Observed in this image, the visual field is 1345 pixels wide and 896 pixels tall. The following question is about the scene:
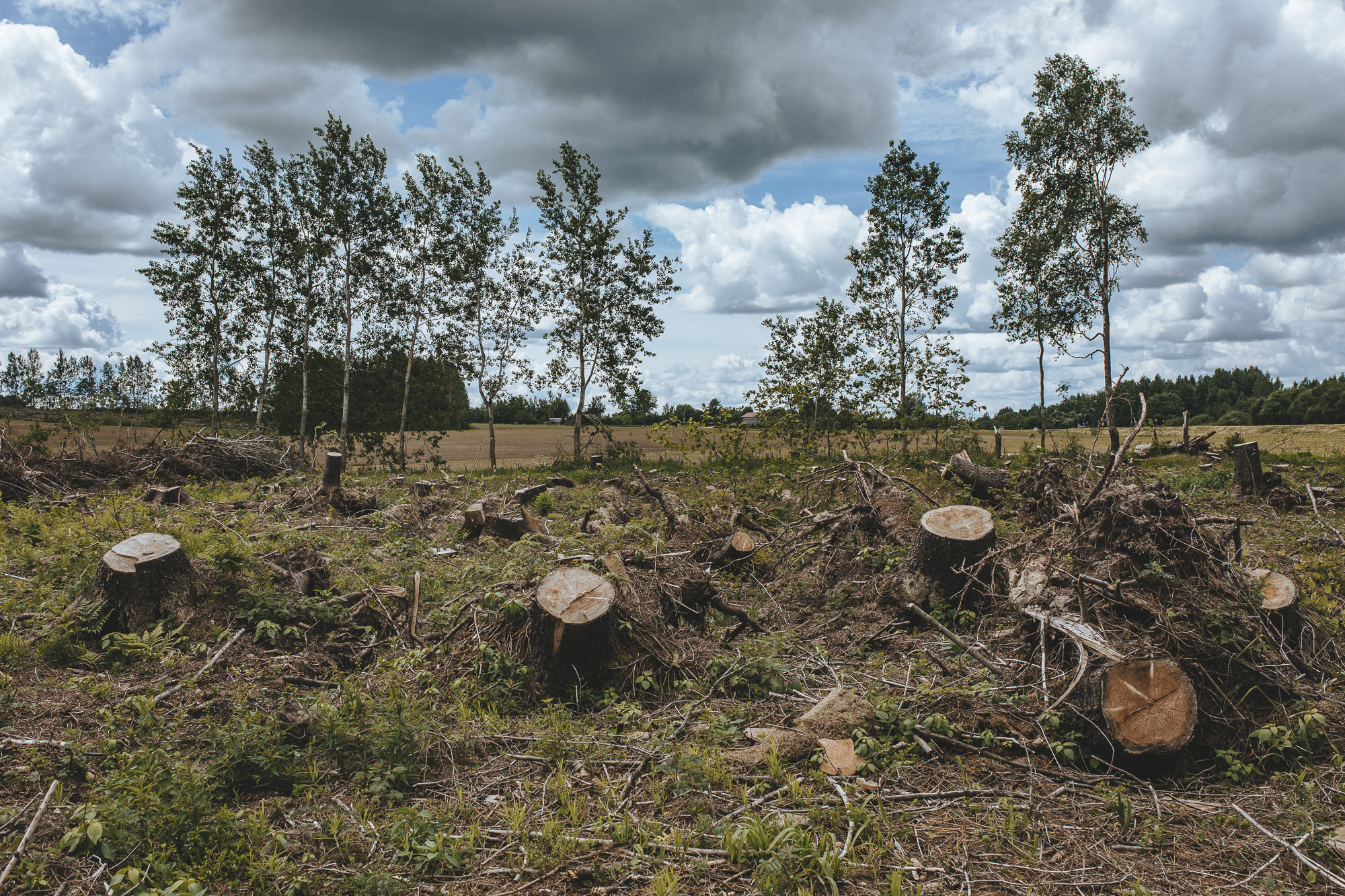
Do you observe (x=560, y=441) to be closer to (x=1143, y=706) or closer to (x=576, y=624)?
(x=576, y=624)

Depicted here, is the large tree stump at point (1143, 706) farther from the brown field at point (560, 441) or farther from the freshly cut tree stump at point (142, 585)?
the freshly cut tree stump at point (142, 585)

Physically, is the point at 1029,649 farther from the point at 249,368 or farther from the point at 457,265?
the point at 249,368

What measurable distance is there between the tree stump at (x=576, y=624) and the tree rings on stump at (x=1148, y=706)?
322 cm

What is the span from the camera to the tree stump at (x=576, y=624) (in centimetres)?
489

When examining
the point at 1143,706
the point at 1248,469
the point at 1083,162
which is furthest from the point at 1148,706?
the point at 1083,162

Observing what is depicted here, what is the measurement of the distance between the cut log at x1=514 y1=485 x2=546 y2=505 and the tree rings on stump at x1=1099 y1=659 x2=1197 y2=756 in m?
9.19

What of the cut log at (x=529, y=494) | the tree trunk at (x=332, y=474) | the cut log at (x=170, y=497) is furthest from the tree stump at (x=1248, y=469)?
the cut log at (x=170, y=497)

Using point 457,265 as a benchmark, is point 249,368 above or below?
below

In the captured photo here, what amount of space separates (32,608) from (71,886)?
13.0ft

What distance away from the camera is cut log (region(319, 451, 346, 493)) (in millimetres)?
11391

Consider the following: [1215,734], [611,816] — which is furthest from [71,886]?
[1215,734]

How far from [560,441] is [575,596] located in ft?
76.4

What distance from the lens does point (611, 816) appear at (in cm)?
342

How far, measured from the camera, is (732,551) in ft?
27.2
